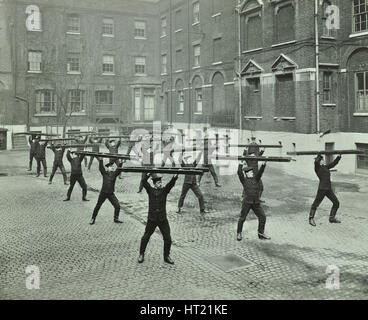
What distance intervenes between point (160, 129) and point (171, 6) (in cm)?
1145

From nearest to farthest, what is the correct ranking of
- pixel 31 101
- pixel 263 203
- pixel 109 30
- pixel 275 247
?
pixel 275 247 → pixel 263 203 → pixel 31 101 → pixel 109 30

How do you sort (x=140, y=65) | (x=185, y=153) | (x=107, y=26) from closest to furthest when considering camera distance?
(x=185, y=153) < (x=107, y=26) < (x=140, y=65)

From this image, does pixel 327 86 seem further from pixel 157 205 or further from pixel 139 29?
pixel 139 29

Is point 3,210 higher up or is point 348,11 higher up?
point 348,11

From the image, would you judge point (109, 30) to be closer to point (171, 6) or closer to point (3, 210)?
point (171, 6)

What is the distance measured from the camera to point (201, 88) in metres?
31.8

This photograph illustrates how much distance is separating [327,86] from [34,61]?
27.2 m

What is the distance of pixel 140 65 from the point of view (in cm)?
4184

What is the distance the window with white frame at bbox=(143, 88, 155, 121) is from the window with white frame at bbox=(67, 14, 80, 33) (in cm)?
894

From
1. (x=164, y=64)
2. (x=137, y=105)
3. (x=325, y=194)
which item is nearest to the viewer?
(x=325, y=194)

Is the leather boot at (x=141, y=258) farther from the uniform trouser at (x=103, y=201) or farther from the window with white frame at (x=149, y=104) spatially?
the window with white frame at (x=149, y=104)

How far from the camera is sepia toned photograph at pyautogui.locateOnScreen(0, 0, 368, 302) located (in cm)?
777

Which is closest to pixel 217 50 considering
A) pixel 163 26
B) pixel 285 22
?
pixel 285 22

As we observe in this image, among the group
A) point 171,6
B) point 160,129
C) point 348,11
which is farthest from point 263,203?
point 171,6
